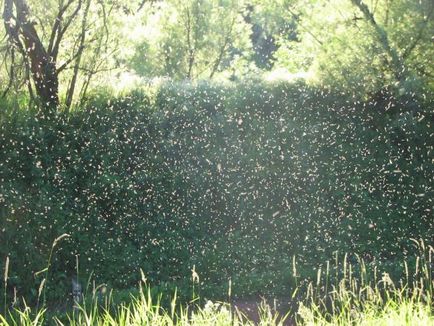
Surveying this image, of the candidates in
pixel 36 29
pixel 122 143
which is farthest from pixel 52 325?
pixel 36 29

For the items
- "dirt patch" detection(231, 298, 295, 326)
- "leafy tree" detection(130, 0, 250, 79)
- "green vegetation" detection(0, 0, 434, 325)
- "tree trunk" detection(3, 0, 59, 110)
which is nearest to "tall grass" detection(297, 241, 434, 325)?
"dirt patch" detection(231, 298, 295, 326)

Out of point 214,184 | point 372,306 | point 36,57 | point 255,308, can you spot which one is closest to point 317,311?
point 372,306

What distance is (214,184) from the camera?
26.9 feet

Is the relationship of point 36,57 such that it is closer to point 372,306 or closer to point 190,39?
point 372,306

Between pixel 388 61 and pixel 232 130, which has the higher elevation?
pixel 388 61

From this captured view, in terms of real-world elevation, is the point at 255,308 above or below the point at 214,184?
below

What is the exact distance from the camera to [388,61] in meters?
8.51

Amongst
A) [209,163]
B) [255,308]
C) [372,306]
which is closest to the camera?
[372,306]

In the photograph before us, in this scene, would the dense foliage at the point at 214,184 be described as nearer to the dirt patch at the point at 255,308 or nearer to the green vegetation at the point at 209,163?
the green vegetation at the point at 209,163

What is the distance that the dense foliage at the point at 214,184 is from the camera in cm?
734

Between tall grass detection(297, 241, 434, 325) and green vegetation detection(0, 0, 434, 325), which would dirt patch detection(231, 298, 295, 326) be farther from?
tall grass detection(297, 241, 434, 325)

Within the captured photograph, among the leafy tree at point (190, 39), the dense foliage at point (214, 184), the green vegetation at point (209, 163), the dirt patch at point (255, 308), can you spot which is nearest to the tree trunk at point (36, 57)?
the green vegetation at point (209, 163)

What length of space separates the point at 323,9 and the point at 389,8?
2061 millimetres

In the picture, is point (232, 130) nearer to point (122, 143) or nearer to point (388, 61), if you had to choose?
point (122, 143)
